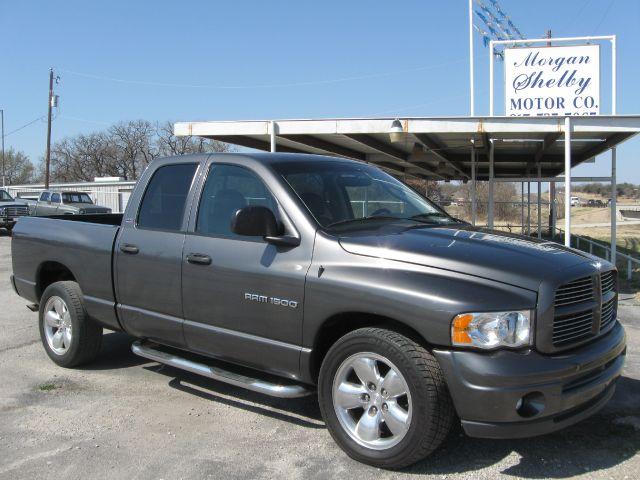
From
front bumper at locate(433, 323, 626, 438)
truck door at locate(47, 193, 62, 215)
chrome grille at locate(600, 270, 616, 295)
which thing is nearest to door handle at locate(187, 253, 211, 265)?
front bumper at locate(433, 323, 626, 438)

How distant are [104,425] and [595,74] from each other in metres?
10.5

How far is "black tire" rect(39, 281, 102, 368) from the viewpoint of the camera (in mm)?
5297

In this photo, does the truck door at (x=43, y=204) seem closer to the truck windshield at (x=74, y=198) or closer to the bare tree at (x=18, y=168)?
the truck windshield at (x=74, y=198)

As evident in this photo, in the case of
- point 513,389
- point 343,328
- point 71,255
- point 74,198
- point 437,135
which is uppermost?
point 437,135

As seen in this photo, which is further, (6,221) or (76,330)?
(6,221)

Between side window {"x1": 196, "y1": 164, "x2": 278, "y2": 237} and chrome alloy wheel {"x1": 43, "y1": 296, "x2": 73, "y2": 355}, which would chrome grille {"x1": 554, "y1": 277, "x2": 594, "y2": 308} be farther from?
chrome alloy wheel {"x1": 43, "y1": 296, "x2": 73, "y2": 355}

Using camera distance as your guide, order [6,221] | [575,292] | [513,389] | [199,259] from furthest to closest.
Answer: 1. [6,221]
2. [199,259]
3. [575,292]
4. [513,389]

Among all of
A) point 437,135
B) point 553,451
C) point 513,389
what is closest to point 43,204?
point 437,135

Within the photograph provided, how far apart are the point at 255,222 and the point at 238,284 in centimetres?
50

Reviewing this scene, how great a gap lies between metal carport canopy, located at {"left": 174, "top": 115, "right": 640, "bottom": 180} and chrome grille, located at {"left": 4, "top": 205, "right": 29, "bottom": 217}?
14498 millimetres

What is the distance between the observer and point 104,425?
424cm

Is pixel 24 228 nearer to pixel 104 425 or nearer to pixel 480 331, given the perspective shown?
pixel 104 425

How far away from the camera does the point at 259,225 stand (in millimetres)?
3746

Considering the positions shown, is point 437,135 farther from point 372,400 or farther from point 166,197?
point 372,400
